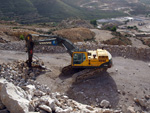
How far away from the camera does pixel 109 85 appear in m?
10.8

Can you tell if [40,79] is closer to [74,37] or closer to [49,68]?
[49,68]

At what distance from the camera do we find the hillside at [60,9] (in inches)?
2361

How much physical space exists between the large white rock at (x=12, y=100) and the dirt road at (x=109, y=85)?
12.0ft

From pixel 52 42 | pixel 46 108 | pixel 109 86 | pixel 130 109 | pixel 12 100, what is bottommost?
pixel 130 109

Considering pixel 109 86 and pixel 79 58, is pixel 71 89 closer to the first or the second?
pixel 79 58

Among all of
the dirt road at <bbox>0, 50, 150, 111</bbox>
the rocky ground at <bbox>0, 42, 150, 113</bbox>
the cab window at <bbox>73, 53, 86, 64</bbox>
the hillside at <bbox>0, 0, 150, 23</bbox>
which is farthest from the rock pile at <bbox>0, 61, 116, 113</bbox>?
the hillside at <bbox>0, 0, 150, 23</bbox>

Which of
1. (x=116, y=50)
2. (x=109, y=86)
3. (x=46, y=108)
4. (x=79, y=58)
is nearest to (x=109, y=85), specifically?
(x=109, y=86)

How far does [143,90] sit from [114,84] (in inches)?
71.0

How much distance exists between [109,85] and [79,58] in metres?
2.61

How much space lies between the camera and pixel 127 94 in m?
10.2

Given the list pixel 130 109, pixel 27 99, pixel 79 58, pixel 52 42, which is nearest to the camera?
pixel 27 99

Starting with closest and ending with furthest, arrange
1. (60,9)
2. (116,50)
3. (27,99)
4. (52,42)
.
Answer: (27,99), (52,42), (116,50), (60,9)

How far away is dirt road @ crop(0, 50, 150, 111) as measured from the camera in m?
9.85

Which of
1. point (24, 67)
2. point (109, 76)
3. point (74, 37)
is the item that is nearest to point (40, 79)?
point (24, 67)
